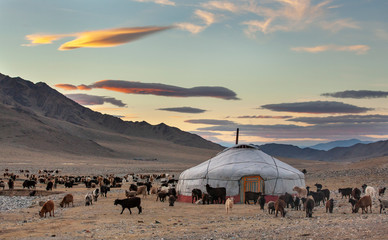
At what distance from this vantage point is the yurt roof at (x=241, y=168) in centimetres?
2748

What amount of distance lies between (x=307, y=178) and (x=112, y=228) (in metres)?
38.9

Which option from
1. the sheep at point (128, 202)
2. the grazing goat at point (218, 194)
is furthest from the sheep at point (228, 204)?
the sheep at point (128, 202)

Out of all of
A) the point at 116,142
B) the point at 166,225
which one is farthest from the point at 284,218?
the point at 116,142

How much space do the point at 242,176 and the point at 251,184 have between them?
2.48 ft

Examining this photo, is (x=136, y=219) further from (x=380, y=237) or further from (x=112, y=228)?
(x=380, y=237)

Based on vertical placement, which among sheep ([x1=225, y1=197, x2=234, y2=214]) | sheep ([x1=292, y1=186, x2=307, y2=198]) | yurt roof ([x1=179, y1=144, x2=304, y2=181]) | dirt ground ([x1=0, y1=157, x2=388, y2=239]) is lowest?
dirt ground ([x1=0, y1=157, x2=388, y2=239])

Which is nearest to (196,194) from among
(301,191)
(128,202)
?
(301,191)

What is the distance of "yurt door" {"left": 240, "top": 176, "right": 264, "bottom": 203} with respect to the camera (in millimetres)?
27172

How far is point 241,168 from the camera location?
2777cm

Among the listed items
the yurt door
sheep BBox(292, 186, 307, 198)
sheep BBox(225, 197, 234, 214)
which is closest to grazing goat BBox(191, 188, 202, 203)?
the yurt door

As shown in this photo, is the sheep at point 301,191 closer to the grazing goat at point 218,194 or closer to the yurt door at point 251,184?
the yurt door at point 251,184

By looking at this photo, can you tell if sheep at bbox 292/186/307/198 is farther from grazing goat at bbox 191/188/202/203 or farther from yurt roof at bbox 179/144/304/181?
grazing goat at bbox 191/188/202/203

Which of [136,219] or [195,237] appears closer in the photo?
[195,237]

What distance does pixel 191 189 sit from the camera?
2877 centimetres
